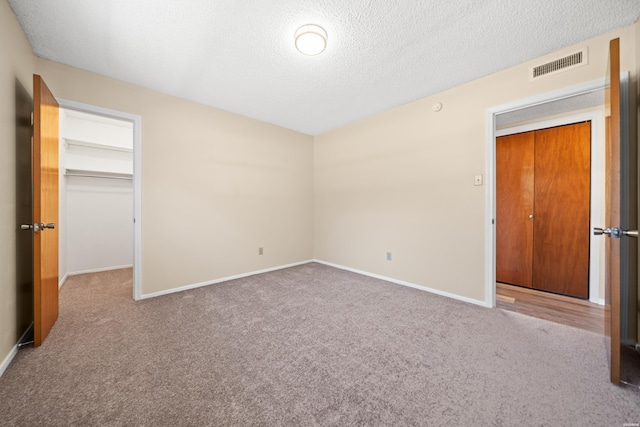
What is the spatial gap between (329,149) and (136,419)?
13.5ft

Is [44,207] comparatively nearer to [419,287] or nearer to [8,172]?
[8,172]

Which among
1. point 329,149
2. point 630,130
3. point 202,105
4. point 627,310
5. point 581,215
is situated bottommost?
point 627,310

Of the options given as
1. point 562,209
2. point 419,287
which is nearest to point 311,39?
point 419,287

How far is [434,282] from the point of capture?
2.99m

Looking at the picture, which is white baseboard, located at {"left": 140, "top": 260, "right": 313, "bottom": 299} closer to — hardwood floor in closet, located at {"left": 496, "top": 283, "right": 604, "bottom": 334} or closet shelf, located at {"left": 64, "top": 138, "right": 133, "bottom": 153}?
closet shelf, located at {"left": 64, "top": 138, "right": 133, "bottom": 153}

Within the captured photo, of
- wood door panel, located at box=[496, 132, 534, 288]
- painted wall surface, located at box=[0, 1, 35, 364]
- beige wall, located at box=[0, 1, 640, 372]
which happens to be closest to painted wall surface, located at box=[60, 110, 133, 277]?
beige wall, located at box=[0, 1, 640, 372]

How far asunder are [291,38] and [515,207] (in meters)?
3.64

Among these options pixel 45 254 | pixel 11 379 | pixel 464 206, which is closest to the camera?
pixel 11 379

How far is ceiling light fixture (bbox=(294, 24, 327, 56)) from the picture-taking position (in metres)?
1.88

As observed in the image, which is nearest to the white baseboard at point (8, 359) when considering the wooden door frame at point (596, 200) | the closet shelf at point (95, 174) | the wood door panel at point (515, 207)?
the closet shelf at point (95, 174)

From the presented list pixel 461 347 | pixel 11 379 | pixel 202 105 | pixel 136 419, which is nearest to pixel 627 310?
pixel 461 347

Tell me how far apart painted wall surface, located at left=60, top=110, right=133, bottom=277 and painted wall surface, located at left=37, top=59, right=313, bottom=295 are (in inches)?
69.9

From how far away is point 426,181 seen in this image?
10.1 feet

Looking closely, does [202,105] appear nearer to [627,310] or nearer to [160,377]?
[160,377]
